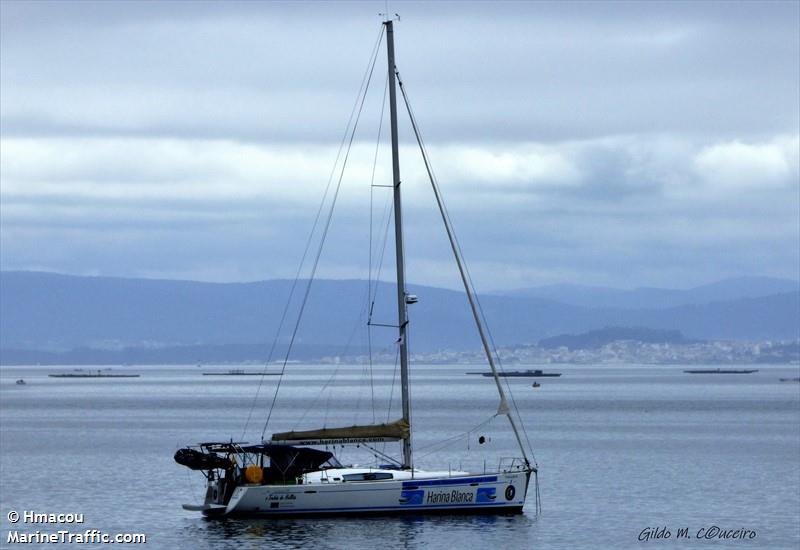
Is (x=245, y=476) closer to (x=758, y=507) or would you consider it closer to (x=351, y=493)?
(x=351, y=493)

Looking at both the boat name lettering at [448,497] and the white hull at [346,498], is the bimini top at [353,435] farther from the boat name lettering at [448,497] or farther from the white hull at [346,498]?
the boat name lettering at [448,497]

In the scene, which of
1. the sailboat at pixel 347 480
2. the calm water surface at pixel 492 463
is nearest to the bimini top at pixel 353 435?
the sailboat at pixel 347 480

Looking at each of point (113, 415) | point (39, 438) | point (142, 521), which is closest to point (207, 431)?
point (39, 438)

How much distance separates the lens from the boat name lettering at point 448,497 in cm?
5694

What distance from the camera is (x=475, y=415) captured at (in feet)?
511

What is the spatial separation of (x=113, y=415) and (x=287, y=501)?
108 metres

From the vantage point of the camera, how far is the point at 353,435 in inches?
2272

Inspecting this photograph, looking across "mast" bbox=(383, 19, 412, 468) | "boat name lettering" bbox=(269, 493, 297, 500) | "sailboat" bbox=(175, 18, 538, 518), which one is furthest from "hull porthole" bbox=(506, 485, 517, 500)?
"boat name lettering" bbox=(269, 493, 297, 500)

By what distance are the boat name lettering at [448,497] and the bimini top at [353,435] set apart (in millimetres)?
2685

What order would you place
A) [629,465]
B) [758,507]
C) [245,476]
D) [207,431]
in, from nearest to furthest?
[245,476] < [758,507] < [629,465] < [207,431]

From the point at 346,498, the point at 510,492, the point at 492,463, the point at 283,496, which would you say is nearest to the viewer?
the point at 346,498

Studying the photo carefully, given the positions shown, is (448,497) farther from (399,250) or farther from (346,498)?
(399,250)

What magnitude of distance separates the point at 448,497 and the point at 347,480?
4209 mm

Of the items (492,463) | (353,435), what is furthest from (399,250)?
(492,463)
